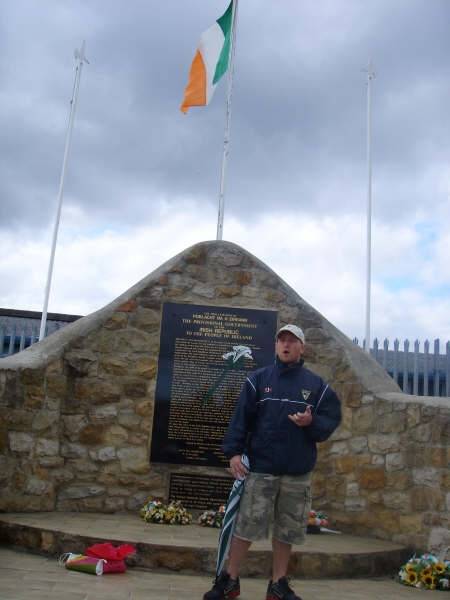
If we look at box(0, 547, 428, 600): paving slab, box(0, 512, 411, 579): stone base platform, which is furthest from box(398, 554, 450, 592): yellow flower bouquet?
box(0, 512, 411, 579): stone base platform

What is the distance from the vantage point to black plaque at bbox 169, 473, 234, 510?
5551mm

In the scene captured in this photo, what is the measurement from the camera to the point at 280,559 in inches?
134

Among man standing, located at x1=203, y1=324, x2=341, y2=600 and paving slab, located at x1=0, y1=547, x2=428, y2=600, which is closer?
man standing, located at x1=203, y1=324, x2=341, y2=600

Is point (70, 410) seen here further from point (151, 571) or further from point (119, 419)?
point (151, 571)

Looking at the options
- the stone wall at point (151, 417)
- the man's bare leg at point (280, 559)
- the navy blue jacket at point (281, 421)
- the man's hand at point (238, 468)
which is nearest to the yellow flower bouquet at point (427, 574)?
the stone wall at point (151, 417)

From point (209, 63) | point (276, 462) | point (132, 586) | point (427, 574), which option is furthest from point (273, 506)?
point (209, 63)

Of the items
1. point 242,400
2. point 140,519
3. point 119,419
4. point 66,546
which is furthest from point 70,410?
point 242,400

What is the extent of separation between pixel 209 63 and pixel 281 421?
5688 millimetres

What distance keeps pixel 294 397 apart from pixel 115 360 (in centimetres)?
270

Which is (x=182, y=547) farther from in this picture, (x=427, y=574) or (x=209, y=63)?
(x=209, y=63)

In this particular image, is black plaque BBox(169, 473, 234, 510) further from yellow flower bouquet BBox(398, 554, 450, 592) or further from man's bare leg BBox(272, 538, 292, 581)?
man's bare leg BBox(272, 538, 292, 581)

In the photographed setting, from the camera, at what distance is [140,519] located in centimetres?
533

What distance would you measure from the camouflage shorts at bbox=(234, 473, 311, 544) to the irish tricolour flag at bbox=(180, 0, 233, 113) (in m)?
5.47

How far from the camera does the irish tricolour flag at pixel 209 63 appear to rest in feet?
25.3
